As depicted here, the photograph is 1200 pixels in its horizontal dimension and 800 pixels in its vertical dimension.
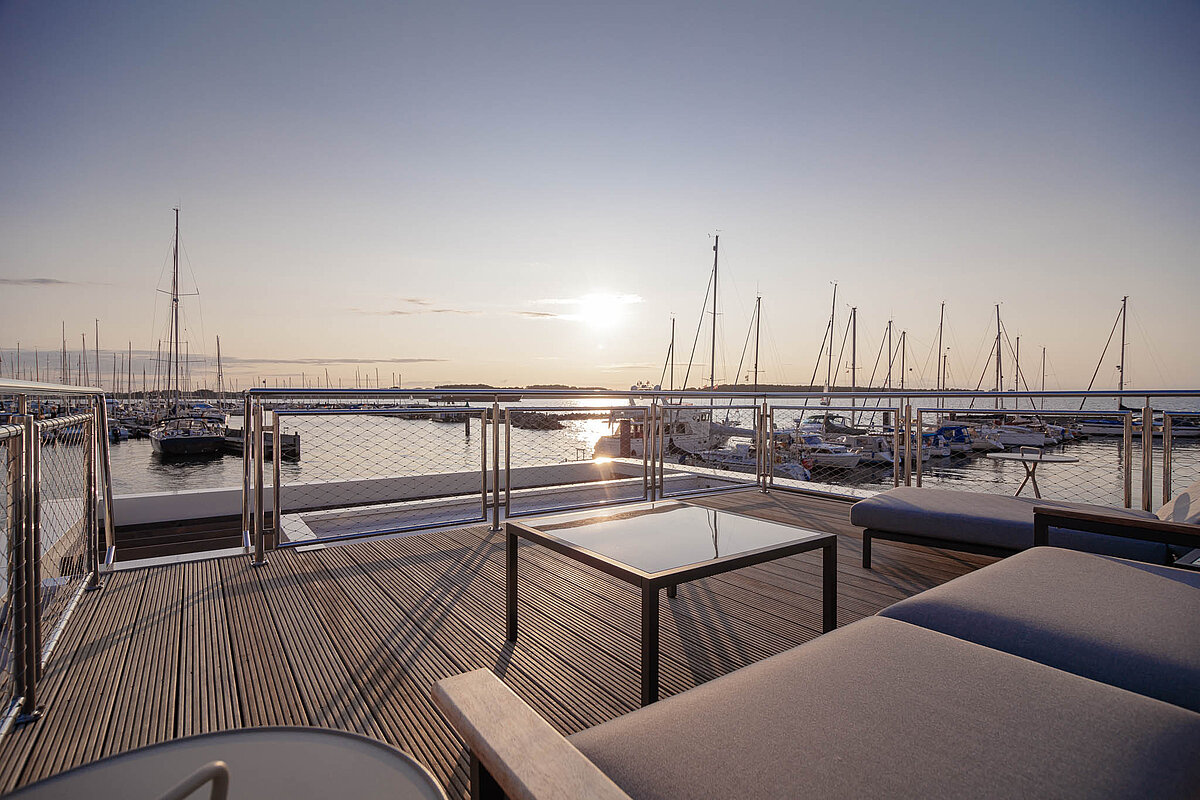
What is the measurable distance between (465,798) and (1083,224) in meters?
10.1

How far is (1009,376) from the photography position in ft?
58.8

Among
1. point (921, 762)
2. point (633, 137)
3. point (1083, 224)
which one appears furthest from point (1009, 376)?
point (921, 762)

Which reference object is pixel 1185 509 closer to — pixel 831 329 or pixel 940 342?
pixel 831 329

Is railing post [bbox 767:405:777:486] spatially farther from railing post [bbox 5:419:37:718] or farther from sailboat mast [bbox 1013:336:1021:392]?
sailboat mast [bbox 1013:336:1021:392]

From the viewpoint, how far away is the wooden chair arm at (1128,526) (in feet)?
5.52

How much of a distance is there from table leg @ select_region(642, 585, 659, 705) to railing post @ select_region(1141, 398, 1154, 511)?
371 cm

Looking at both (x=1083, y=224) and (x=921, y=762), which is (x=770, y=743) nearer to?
(x=921, y=762)

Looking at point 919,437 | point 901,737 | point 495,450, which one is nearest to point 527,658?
point 901,737

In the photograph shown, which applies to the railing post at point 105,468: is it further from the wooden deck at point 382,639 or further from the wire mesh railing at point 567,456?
the wire mesh railing at point 567,456

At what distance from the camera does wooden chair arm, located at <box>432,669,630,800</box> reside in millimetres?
588

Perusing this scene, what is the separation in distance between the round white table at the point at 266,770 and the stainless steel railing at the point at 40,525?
1110mm

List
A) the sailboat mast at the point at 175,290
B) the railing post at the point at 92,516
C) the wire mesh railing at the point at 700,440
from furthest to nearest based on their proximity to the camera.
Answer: the sailboat mast at the point at 175,290 → the wire mesh railing at the point at 700,440 → the railing post at the point at 92,516

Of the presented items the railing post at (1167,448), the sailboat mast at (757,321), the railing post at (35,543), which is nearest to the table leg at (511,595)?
the railing post at (35,543)

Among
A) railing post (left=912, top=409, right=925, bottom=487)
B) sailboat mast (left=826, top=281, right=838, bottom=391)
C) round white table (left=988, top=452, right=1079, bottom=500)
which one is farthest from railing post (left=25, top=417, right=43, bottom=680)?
sailboat mast (left=826, top=281, right=838, bottom=391)
